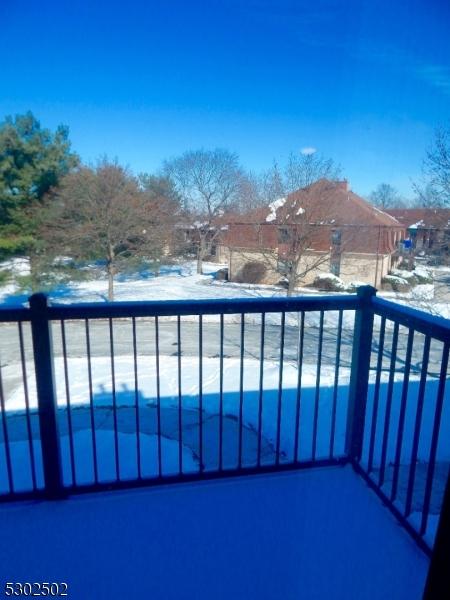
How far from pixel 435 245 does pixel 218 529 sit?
9786 mm

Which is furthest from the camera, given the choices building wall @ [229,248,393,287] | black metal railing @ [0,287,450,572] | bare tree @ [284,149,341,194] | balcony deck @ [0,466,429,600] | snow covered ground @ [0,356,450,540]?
building wall @ [229,248,393,287]

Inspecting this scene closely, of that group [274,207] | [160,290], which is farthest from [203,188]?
[274,207]

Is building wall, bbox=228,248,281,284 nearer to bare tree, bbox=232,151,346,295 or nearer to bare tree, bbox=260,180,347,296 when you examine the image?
bare tree, bbox=232,151,346,295

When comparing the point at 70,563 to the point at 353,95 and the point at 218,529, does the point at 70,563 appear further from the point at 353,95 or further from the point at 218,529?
the point at 353,95

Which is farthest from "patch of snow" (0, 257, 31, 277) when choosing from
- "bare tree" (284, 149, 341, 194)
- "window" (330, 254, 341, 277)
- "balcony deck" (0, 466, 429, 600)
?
"balcony deck" (0, 466, 429, 600)

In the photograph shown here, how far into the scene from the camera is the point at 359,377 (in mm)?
1944

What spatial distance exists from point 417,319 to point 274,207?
40.8 feet

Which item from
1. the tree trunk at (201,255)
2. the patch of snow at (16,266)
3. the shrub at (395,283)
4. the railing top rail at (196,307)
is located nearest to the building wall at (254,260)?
the tree trunk at (201,255)

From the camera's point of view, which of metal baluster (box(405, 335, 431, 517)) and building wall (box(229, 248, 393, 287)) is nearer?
metal baluster (box(405, 335, 431, 517))

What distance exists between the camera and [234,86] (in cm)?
774

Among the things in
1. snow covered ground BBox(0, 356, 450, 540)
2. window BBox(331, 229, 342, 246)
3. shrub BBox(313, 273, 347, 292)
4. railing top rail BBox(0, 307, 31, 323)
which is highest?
window BBox(331, 229, 342, 246)

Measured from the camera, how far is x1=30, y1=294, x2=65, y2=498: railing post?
61.7 inches

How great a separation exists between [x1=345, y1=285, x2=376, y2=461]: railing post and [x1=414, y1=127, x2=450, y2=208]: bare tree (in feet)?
22.6

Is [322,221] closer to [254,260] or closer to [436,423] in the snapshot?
[254,260]
